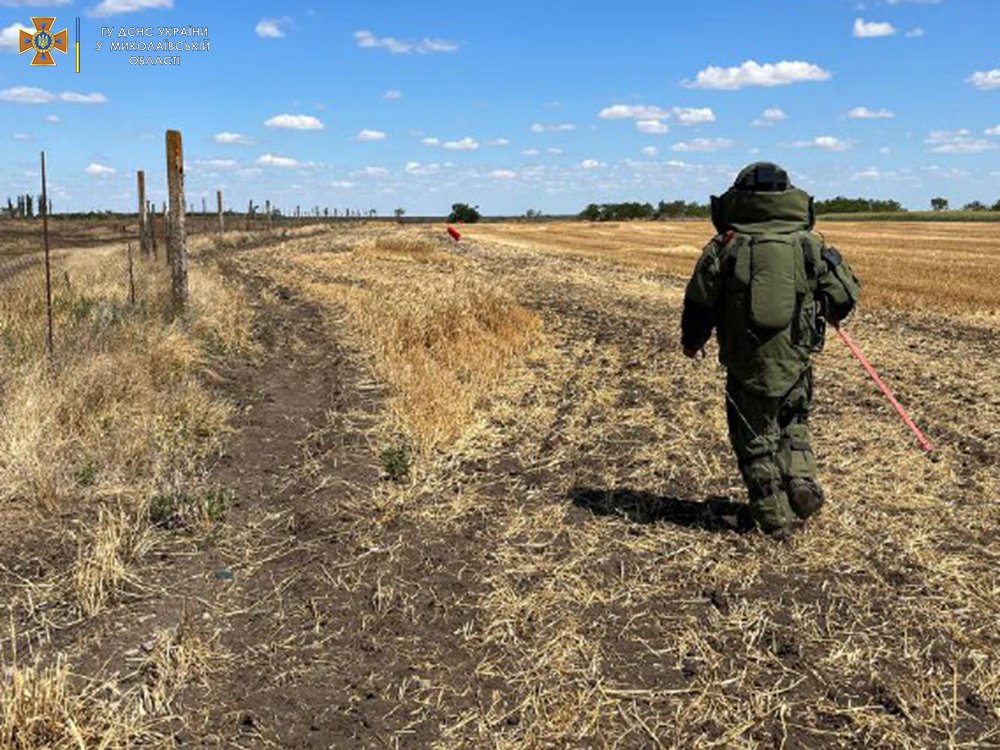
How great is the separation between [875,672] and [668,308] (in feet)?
41.7

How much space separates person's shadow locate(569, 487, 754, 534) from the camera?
4.98 m

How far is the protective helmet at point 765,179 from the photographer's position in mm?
4578

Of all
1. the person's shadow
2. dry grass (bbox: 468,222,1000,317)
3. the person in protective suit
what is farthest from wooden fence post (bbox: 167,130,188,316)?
dry grass (bbox: 468,222,1000,317)

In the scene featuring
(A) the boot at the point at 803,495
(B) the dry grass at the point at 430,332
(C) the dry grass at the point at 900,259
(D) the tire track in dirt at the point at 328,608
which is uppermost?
(C) the dry grass at the point at 900,259

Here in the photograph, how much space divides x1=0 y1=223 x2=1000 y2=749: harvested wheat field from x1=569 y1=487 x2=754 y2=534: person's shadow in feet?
0.06

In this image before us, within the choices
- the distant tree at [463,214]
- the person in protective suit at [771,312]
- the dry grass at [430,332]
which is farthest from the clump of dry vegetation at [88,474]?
the distant tree at [463,214]

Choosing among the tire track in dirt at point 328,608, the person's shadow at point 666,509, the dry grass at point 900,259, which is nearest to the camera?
the tire track in dirt at point 328,608

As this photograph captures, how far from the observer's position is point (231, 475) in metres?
5.85

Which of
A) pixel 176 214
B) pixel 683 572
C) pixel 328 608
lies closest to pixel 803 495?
pixel 683 572

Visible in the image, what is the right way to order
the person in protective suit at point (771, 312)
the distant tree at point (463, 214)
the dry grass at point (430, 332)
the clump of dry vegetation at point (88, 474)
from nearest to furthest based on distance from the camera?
the clump of dry vegetation at point (88, 474) < the person in protective suit at point (771, 312) < the dry grass at point (430, 332) < the distant tree at point (463, 214)

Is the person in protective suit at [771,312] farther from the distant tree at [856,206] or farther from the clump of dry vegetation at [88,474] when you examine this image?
the distant tree at [856,206]

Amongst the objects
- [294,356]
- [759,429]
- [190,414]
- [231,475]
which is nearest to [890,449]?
[759,429]

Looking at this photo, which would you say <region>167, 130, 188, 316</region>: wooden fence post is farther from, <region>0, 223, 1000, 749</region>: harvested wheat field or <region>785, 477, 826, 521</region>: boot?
<region>785, 477, 826, 521</region>: boot

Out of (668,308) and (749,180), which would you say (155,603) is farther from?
(668,308)
